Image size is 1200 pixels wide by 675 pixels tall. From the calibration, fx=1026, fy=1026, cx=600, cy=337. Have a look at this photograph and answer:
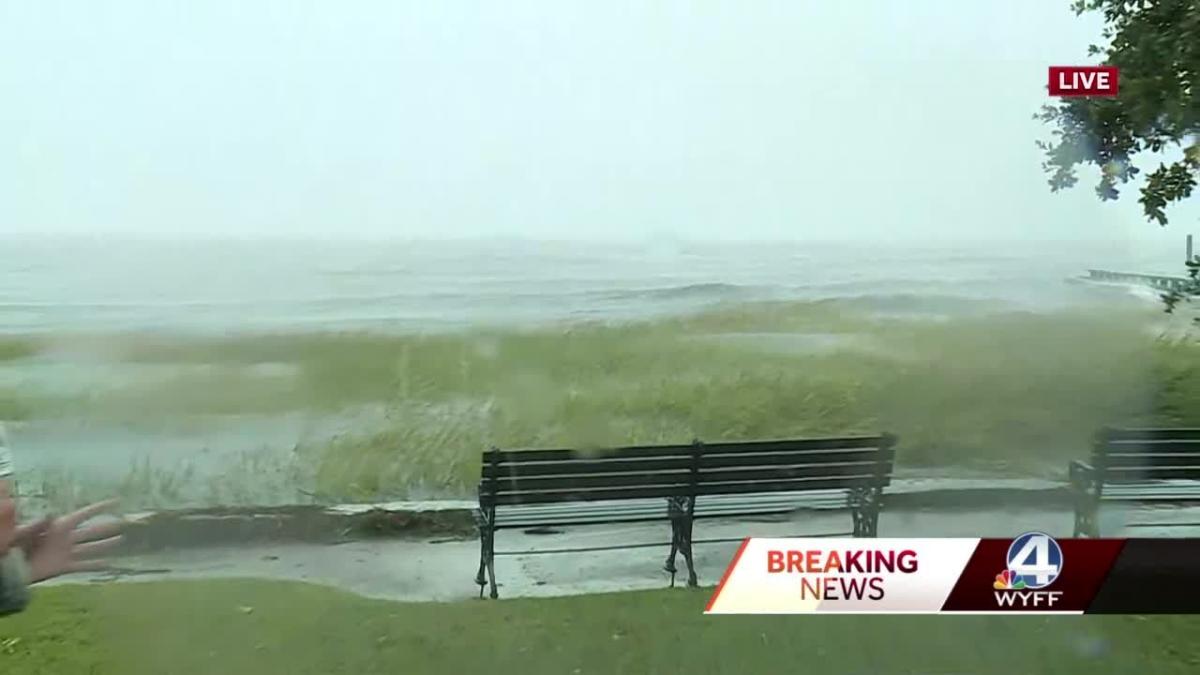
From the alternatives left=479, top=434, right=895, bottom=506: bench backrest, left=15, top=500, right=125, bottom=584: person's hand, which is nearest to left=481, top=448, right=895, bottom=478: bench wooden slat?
left=479, top=434, right=895, bottom=506: bench backrest

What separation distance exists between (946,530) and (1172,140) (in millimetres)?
1004

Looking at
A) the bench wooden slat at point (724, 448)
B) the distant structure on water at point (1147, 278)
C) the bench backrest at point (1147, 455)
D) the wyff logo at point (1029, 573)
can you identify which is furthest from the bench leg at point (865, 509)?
the distant structure on water at point (1147, 278)

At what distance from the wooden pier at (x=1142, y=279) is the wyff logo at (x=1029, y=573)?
0.60 m

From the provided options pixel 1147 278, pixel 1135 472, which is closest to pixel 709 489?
pixel 1135 472

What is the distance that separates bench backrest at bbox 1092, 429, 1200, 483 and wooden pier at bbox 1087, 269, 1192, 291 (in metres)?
0.34

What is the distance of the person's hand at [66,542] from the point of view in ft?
6.81

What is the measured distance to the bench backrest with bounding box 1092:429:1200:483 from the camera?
7.82 ft

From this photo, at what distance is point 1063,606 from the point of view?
2.37 meters

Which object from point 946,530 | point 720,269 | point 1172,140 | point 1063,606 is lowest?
point 1063,606

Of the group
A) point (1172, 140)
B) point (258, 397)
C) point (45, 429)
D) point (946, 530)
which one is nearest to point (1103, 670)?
point (946, 530)

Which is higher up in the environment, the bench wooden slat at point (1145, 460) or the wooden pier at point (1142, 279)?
the wooden pier at point (1142, 279)

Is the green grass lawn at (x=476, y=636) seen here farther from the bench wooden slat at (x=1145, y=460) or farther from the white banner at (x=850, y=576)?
the bench wooden slat at (x=1145, y=460)

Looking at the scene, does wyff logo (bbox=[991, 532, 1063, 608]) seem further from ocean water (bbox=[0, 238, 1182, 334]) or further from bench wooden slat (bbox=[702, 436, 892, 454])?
ocean water (bbox=[0, 238, 1182, 334])

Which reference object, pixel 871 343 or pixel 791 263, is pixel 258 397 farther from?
pixel 871 343
